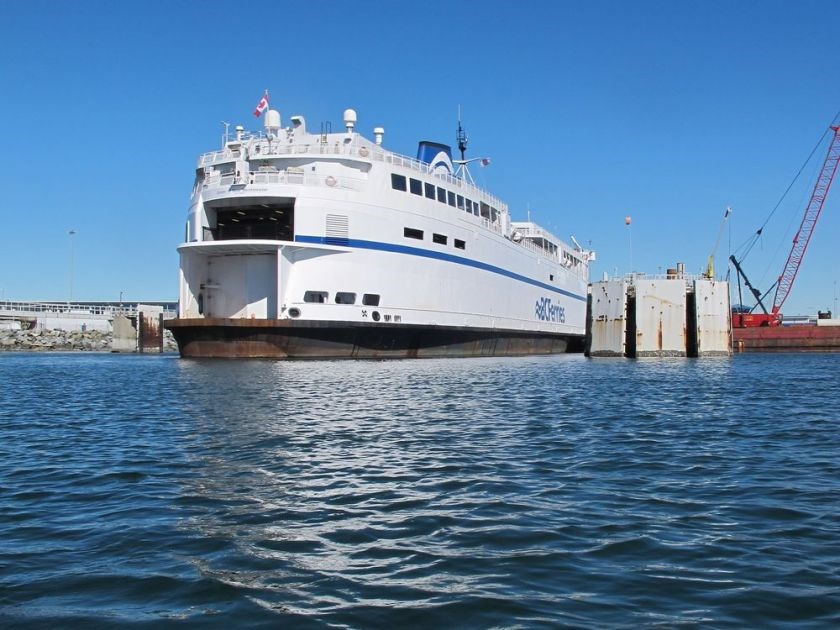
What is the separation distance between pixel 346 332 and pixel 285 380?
11036mm

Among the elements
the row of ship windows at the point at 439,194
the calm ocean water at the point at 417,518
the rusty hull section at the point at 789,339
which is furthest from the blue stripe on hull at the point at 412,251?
the rusty hull section at the point at 789,339

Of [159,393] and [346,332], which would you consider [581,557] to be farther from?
[346,332]

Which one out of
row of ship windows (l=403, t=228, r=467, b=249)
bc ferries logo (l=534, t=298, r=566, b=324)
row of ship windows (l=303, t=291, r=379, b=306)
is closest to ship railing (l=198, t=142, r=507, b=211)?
row of ship windows (l=403, t=228, r=467, b=249)

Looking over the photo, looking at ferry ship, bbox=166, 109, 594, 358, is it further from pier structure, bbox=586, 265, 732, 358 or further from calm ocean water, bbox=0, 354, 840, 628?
calm ocean water, bbox=0, 354, 840, 628

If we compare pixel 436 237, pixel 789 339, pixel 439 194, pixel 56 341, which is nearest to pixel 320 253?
pixel 436 237

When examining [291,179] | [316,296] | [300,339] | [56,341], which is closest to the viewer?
[300,339]

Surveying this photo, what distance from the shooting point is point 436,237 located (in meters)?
37.8

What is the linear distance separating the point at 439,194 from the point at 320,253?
942 cm

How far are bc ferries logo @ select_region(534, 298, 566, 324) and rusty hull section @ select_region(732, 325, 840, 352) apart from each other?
16.8 m

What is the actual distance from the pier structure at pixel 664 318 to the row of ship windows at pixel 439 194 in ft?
30.0

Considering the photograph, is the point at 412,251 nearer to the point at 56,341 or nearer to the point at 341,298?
the point at 341,298

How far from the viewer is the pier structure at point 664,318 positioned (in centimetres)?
4338

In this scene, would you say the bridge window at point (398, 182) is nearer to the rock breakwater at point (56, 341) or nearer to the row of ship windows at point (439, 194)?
the row of ship windows at point (439, 194)

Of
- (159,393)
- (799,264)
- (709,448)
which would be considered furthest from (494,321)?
(799,264)
